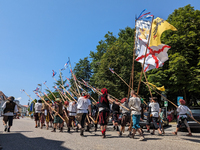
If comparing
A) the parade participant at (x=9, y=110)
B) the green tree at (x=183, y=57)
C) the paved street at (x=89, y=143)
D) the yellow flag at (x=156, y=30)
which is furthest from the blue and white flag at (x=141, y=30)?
the green tree at (x=183, y=57)

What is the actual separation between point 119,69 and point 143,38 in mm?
20135

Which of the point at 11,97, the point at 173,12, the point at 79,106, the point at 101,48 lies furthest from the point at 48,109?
the point at 101,48

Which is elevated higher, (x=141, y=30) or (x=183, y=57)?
(x=183, y=57)

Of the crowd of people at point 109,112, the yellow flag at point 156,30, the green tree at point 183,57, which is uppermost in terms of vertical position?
the green tree at point 183,57

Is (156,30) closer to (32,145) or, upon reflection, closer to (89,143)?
(89,143)

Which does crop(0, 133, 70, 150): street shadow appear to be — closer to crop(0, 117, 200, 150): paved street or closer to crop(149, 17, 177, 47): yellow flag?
crop(0, 117, 200, 150): paved street

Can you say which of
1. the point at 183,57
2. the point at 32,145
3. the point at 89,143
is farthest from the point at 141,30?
the point at 183,57

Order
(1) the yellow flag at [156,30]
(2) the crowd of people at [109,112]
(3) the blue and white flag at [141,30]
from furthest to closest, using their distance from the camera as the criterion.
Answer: (3) the blue and white flag at [141,30] → (1) the yellow flag at [156,30] → (2) the crowd of people at [109,112]

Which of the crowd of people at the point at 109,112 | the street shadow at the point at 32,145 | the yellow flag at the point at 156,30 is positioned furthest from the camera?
the yellow flag at the point at 156,30

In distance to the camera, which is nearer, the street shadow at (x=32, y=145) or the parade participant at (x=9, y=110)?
the street shadow at (x=32, y=145)

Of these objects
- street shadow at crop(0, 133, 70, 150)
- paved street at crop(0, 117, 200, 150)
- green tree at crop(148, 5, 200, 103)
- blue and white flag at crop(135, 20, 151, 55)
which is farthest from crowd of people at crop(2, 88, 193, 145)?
green tree at crop(148, 5, 200, 103)

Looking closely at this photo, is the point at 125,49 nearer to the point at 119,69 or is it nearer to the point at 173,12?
the point at 119,69

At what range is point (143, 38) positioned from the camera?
29.8ft

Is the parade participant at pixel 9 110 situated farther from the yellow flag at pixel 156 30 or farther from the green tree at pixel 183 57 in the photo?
the green tree at pixel 183 57
